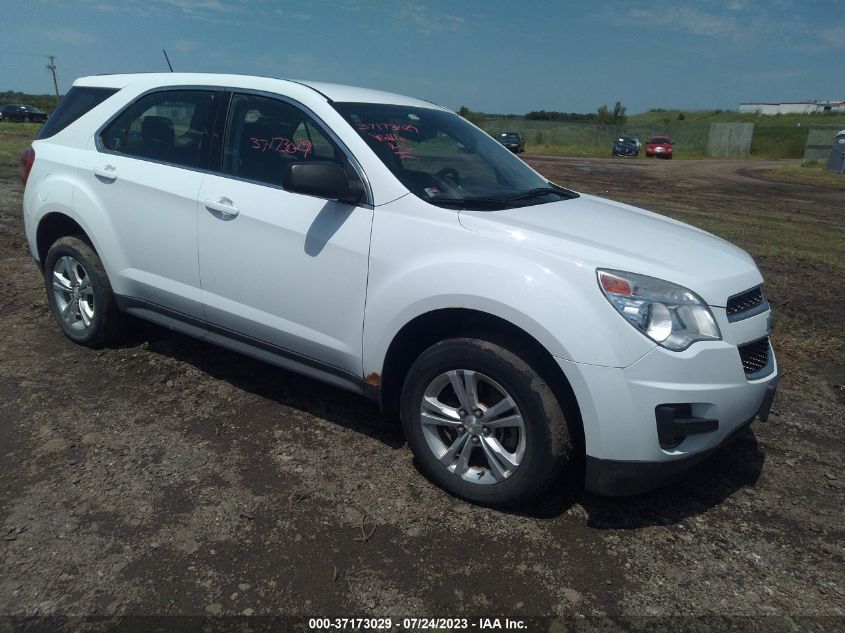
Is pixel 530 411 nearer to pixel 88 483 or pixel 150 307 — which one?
pixel 88 483

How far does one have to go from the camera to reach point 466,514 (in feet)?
9.88

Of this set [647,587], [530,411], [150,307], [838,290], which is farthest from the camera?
[838,290]

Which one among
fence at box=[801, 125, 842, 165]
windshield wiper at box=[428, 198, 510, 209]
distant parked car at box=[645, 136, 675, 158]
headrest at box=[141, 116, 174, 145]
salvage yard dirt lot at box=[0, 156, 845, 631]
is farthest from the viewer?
distant parked car at box=[645, 136, 675, 158]

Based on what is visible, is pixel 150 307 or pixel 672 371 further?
pixel 150 307

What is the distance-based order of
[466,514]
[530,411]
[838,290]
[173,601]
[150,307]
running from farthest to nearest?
[838,290] < [150,307] < [466,514] < [530,411] < [173,601]

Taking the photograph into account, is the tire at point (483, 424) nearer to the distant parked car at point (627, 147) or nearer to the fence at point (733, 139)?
the distant parked car at point (627, 147)

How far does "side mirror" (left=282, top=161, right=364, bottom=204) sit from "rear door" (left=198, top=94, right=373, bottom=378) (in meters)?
0.11

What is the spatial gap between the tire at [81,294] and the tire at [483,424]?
240cm

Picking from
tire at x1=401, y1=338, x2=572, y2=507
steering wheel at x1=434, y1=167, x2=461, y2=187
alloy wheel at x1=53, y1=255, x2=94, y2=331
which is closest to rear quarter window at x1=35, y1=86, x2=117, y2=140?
alloy wheel at x1=53, y1=255, x2=94, y2=331

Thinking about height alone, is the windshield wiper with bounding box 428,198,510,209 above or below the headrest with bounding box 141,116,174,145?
below

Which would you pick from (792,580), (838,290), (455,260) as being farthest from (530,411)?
(838,290)

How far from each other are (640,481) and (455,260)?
1.21 metres

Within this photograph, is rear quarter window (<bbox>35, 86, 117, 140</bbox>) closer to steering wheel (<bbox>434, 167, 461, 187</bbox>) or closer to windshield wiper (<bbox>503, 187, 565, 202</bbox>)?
steering wheel (<bbox>434, 167, 461, 187</bbox>)

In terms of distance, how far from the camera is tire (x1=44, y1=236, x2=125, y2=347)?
14.3 feet
